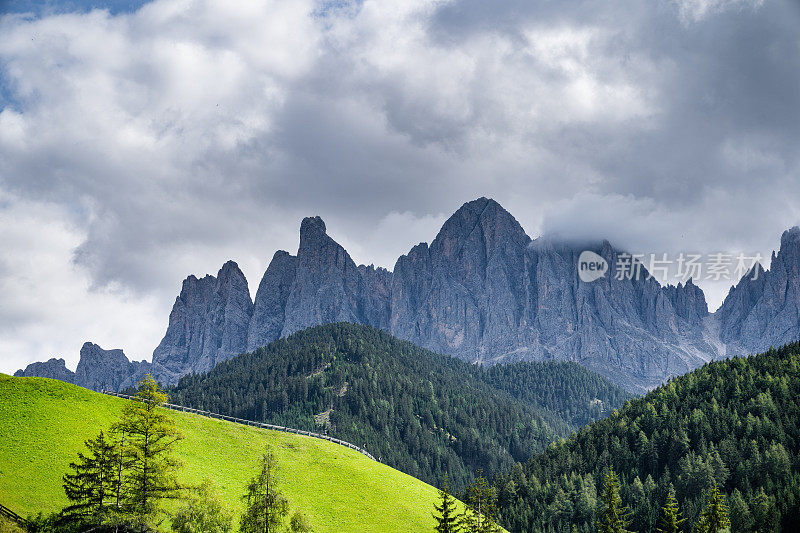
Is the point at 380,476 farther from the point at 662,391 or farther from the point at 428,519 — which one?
the point at 662,391

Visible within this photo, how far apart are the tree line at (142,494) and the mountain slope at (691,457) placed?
104596 mm

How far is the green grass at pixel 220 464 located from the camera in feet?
219

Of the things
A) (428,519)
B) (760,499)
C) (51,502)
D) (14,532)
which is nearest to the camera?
(14,532)

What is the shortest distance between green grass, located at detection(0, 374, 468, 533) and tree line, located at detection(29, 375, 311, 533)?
5.91 meters

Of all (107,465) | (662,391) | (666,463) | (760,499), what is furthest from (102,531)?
(662,391)

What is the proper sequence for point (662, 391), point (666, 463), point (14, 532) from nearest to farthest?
point (14, 532)
point (666, 463)
point (662, 391)

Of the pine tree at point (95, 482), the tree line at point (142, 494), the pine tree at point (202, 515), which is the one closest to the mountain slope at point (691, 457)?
the tree line at point (142, 494)

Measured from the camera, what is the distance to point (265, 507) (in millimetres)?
57750

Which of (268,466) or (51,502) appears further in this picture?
(51,502)

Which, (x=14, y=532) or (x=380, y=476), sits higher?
(x=380, y=476)

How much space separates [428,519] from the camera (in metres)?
85.2

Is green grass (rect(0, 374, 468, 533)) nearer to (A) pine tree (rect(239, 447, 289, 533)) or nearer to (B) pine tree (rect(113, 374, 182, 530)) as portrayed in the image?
(A) pine tree (rect(239, 447, 289, 533))

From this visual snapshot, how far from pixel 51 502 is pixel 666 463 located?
155m

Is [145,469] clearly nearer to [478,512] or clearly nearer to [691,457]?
[478,512]
